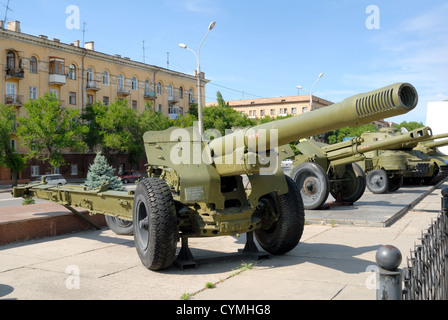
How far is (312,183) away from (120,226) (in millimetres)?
4800

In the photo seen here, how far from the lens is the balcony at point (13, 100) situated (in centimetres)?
3246

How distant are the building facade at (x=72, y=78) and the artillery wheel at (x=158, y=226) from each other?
3080 cm

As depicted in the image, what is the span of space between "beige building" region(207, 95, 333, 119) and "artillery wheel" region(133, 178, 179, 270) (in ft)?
239

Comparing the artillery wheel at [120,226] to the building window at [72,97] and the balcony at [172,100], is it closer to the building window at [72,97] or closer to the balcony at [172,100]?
the building window at [72,97]

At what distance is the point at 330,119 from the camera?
399 cm

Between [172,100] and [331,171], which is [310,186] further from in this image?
[172,100]

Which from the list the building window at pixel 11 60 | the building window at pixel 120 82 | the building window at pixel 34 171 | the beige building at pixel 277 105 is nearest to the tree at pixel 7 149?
the building window at pixel 34 171

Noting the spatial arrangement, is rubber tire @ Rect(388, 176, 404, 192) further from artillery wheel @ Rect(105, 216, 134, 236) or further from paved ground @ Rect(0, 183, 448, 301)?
artillery wheel @ Rect(105, 216, 134, 236)

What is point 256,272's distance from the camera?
5207mm

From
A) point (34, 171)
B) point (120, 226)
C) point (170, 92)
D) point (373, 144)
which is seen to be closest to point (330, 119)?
point (120, 226)

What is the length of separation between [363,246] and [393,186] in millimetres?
10339

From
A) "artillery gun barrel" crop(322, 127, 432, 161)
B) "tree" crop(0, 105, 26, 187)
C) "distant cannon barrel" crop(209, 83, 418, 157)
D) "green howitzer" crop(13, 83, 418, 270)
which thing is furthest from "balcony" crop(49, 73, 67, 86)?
"distant cannon barrel" crop(209, 83, 418, 157)
